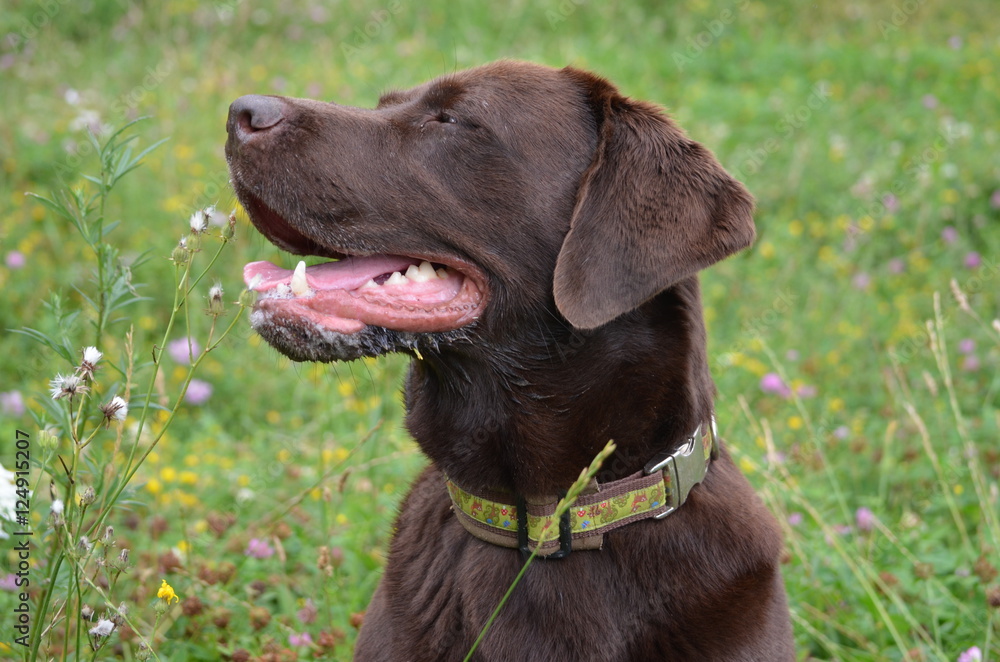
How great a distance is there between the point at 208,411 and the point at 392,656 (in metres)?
2.44

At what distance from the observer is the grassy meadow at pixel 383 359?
2.71m

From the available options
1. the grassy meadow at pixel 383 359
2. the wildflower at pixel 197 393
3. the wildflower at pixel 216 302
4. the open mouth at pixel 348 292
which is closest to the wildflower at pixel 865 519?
the grassy meadow at pixel 383 359

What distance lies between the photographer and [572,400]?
2.43m

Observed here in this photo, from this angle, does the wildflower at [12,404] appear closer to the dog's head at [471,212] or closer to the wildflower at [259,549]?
the wildflower at [259,549]

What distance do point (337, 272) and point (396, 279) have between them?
154 millimetres

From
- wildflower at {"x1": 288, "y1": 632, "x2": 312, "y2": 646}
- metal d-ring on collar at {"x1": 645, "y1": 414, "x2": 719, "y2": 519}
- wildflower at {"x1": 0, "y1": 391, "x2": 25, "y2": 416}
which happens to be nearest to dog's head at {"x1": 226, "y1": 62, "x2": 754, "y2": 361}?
metal d-ring on collar at {"x1": 645, "y1": 414, "x2": 719, "y2": 519}

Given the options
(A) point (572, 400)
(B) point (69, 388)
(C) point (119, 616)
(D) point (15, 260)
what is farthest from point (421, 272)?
(D) point (15, 260)

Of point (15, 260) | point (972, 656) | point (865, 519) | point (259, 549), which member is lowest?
point (15, 260)

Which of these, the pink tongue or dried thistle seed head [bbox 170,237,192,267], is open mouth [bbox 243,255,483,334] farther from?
dried thistle seed head [bbox 170,237,192,267]

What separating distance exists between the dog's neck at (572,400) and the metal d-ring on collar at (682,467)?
3cm

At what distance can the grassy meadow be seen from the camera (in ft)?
8.87

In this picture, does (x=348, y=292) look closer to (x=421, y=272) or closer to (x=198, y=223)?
(x=421, y=272)

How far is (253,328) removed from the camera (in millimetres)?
2244

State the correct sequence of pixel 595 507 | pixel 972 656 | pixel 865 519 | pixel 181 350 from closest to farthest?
pixel 595 507, pixel 972 656, pixel 865 519, pixel 181 350
